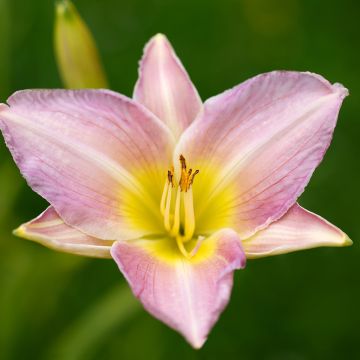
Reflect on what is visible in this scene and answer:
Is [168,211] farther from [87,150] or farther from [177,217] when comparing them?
[87,150]

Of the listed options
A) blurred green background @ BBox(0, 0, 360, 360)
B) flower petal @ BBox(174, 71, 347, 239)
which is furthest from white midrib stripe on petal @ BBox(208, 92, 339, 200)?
blurred green background @ BBox(0, 0, 360, 360)

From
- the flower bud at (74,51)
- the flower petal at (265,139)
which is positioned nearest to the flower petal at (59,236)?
the flower petal at (265,139)

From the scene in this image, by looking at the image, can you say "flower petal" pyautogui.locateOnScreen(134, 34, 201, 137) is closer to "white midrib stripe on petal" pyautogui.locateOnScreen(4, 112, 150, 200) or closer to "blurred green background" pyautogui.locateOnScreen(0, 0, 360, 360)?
"white midrib stripe on petal" pyautogui.locateOnScreen(4, 112, 150, 200)

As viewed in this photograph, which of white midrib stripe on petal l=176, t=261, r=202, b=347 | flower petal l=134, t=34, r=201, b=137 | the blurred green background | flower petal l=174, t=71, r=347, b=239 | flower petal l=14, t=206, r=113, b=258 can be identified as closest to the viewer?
white midrib stripe on petal l=176, t=261, r=202, b=347

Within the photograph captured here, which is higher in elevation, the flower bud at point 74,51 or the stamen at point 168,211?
the flower bud at point 74,51

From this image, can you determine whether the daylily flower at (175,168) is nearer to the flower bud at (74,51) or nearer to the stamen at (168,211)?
the stamen at (168,211)

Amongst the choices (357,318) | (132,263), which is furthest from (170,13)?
(132,263)

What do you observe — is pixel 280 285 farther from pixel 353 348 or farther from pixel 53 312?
pixel 53 312

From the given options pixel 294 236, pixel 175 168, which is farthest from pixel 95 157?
pixel 294 236
